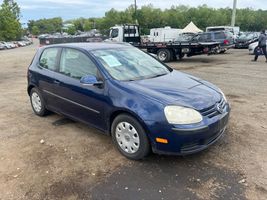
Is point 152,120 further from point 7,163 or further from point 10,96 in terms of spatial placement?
point 10,96

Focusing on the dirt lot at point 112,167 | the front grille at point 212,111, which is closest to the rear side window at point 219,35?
the dirt lot at point 112,167

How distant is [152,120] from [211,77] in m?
7.25

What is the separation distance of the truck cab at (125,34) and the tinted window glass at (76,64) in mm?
16398

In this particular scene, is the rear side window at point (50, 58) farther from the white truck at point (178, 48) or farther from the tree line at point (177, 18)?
the tree line at point (177, 18)

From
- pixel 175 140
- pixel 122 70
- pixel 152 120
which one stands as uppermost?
pixel 122 70

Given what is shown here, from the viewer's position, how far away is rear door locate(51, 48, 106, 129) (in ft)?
13.1

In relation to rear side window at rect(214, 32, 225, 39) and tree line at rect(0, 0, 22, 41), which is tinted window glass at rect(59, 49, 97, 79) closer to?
rear side window at rect(214, 32, 225, 39)

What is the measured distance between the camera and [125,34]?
68.2 feet

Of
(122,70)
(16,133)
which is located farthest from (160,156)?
(16,133)

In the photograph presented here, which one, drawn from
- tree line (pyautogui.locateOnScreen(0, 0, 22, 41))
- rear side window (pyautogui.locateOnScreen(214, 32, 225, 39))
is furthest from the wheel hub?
tree line (pyautogui.locateOnScreen(0, 0, 22, 41))

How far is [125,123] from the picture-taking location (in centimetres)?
364

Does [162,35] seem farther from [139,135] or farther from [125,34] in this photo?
[139,135]

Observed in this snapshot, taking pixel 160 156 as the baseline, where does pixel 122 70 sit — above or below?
above

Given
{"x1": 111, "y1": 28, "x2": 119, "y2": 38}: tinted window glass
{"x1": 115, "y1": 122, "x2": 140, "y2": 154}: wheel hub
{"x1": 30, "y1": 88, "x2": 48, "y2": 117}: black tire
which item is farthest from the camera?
{"x1": 111, "y1": 28, "x2": 119, "y2": 38}: tinted window glass
